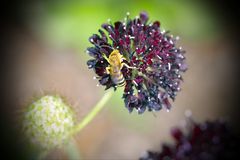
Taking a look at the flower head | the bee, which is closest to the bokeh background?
the flower head

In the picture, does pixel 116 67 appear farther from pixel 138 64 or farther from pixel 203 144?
pixel 203 144

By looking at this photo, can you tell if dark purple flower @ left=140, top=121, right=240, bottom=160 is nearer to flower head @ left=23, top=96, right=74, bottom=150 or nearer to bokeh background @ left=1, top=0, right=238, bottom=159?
flower head @ left=23, top=96, right=74, bottom=150

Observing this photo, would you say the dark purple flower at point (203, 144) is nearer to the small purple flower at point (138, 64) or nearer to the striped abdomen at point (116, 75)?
the small purple flower at point (138, 64)

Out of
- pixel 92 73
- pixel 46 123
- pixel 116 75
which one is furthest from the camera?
pixel 92 73

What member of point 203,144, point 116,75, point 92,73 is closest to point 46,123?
point 116,75

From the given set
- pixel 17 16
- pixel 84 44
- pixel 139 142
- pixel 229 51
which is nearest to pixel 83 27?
pixel 84 44

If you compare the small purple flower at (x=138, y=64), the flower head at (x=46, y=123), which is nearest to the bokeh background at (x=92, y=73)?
the flower head at (x=46, y=123)

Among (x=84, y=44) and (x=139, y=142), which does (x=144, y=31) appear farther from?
(x=139, y=142)
